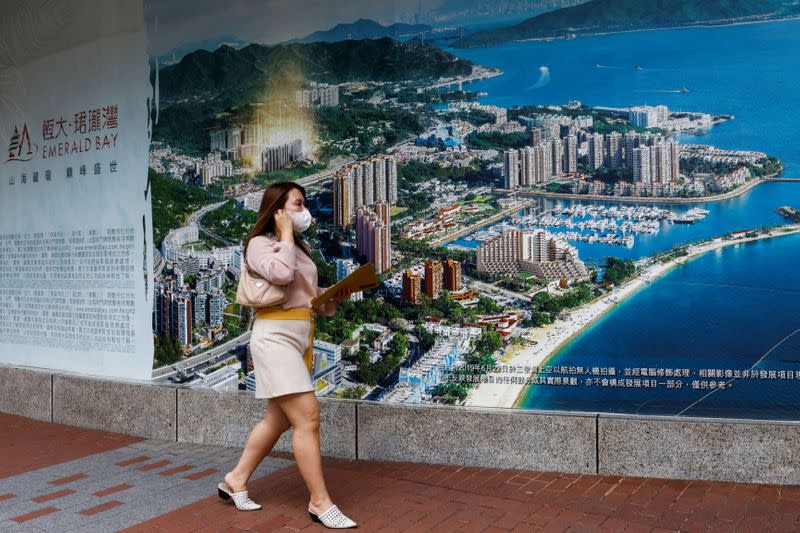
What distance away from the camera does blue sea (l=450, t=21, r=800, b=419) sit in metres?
5.16

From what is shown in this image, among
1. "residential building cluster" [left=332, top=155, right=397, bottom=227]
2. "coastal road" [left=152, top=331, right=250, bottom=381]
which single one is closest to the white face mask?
"residential building cluster" [left=332, top=155, right=397, bottom=227]

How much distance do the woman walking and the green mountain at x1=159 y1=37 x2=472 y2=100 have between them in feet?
7.87

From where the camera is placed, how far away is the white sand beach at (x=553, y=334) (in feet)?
18.2

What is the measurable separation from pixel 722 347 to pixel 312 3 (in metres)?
3.98

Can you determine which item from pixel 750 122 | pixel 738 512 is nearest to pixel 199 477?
pixel 738 512

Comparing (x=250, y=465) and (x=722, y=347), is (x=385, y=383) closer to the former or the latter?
(x=250, y=465)

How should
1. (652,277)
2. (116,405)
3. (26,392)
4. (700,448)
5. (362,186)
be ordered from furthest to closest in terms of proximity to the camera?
(26,392), (116,405), (362,186), (652,277), (700,448)

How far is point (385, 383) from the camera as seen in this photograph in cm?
607

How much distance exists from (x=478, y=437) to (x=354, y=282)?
1.84 m

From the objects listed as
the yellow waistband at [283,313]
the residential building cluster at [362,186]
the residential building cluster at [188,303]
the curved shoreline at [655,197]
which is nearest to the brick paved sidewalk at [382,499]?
the yellow waistband at [283,313]

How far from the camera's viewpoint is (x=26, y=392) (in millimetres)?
7945

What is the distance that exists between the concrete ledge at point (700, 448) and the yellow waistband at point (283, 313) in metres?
2.05

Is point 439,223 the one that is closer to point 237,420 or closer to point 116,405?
point 237,420

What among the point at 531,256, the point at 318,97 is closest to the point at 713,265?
the point at 531,256
